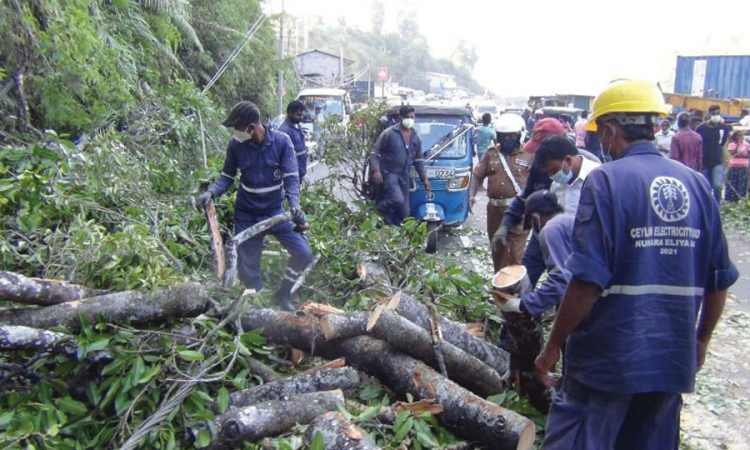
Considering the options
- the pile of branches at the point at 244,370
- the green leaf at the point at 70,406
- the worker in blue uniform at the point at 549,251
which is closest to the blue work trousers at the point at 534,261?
the worker in blue uniform at the point at 549,251

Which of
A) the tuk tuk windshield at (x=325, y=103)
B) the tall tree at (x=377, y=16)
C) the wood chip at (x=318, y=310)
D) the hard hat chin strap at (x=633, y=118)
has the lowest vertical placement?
the wood chip at (x=318, y=310)

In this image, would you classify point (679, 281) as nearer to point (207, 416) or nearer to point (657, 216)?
point (657, 216)

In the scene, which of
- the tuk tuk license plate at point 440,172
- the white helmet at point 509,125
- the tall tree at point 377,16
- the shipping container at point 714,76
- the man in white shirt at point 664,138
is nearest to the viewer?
the white helmet at point 509,125

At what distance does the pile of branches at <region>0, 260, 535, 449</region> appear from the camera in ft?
10.9

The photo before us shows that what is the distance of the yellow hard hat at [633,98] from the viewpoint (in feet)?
8.80

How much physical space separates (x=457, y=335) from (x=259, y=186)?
86.5 inches

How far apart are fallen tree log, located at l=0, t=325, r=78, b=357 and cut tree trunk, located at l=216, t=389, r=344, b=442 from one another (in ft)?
2.90

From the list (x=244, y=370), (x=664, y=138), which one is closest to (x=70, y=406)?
(x=244, y=370)

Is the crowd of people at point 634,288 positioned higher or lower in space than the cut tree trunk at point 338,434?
higher

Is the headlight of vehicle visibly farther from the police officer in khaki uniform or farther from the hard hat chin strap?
the hard hat chin strap

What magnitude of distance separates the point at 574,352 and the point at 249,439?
167cm

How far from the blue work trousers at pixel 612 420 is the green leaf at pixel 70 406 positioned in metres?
2.26

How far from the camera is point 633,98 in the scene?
106 inches

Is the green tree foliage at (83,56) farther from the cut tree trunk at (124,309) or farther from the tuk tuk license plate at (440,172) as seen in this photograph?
the cut tree trunk at (124,309)
